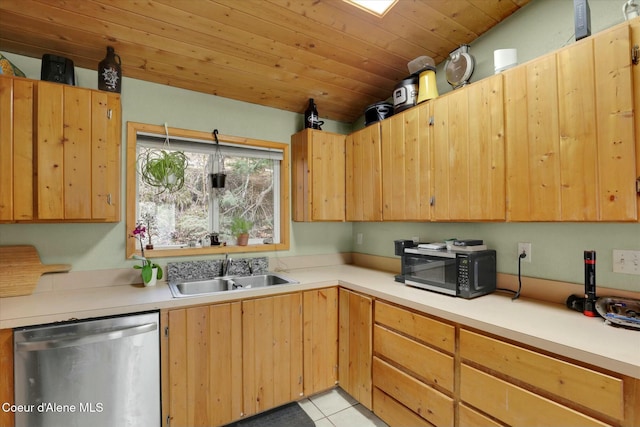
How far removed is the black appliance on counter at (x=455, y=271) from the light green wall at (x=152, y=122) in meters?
1.24

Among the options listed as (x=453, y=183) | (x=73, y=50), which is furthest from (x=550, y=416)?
(x=73, y=50)

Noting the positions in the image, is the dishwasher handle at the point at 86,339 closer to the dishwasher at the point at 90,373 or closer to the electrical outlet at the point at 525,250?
the dishwasher at the point at 90,373

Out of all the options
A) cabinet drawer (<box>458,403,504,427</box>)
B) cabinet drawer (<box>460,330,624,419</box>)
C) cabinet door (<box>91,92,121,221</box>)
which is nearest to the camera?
cabinet drawer (<box>460,330,624,419</box>)

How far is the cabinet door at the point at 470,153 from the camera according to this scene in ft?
5.46

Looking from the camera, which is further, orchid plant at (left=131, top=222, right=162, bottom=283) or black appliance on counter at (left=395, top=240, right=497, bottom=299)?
orchid plant at (left=131, top=222, right=162, bottom=283)

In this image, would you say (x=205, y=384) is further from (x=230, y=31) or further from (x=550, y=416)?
(x=230, y=31)

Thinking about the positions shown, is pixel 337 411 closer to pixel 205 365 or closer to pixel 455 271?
pixel 205 365

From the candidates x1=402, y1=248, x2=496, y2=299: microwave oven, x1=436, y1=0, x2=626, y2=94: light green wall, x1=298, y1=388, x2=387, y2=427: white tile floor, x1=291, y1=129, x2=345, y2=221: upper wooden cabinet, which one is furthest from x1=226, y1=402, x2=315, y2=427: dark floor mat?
x1=436, y1=0, x2=626, y2=94: light green wall

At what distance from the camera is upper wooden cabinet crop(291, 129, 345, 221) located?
8.78ft

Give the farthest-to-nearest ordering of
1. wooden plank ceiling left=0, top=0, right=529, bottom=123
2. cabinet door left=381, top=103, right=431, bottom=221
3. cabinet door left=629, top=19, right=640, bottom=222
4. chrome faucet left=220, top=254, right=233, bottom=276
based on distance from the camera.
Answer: chrome faucet left=220, top=254, right=233, bottom=276, cabinet door left=381, top=103, right=431, bottom=221, wooden plank ceiling left=0, top=0, right=529, bottom=123, cabinet door left=629, top=19, right=640, bottom=222

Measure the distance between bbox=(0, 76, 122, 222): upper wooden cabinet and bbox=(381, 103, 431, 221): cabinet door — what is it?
6.47 feet

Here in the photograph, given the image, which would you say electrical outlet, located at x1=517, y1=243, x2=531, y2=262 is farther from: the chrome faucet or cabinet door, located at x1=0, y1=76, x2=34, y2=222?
cabinet door, located at x1=0, y1=76, x2=34, y2=222

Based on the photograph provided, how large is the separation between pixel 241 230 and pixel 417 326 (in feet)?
5.47


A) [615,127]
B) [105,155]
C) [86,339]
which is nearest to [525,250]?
[615,127]
